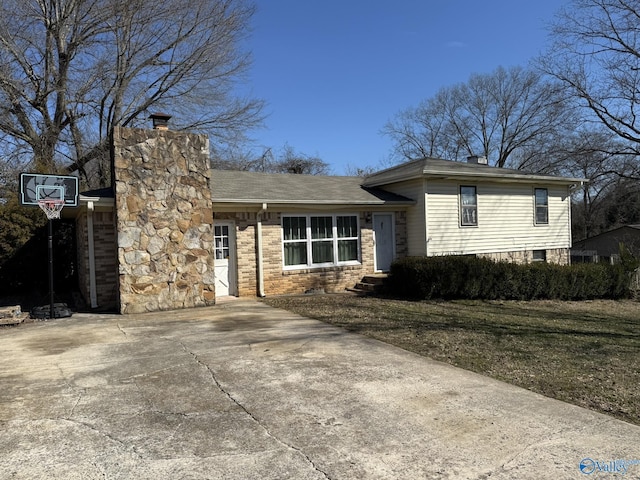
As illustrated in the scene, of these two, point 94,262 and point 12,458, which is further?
point 94,262

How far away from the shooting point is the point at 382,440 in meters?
3.55

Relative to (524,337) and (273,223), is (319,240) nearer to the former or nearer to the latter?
(273,223)

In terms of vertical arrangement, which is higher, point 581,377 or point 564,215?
point 564,215

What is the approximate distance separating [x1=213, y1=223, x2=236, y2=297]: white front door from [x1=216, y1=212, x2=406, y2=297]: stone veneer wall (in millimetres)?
200

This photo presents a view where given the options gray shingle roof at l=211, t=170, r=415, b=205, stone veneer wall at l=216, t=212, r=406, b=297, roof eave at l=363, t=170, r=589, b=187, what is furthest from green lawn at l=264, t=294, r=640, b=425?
roof eave at l=363, t=170, r=589, b=187

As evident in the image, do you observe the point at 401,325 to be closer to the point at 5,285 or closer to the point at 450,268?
the point at 450,268

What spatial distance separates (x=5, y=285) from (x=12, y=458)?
12.3 meters

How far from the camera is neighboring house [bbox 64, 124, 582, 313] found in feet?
33.2

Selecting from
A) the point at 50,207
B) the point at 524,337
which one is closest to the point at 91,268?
the point at 50,207

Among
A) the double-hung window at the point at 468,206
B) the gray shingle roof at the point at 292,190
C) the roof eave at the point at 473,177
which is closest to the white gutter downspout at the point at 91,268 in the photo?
the gray shingle roof at the point at 292,190

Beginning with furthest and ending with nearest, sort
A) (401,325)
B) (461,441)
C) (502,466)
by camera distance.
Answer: (401,325)
(461,441)
(502,466)

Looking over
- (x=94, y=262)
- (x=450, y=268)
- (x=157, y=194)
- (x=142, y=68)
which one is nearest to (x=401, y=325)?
(x=450, y=268)

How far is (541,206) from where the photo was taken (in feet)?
58.3

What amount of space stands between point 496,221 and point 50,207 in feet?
45.6
